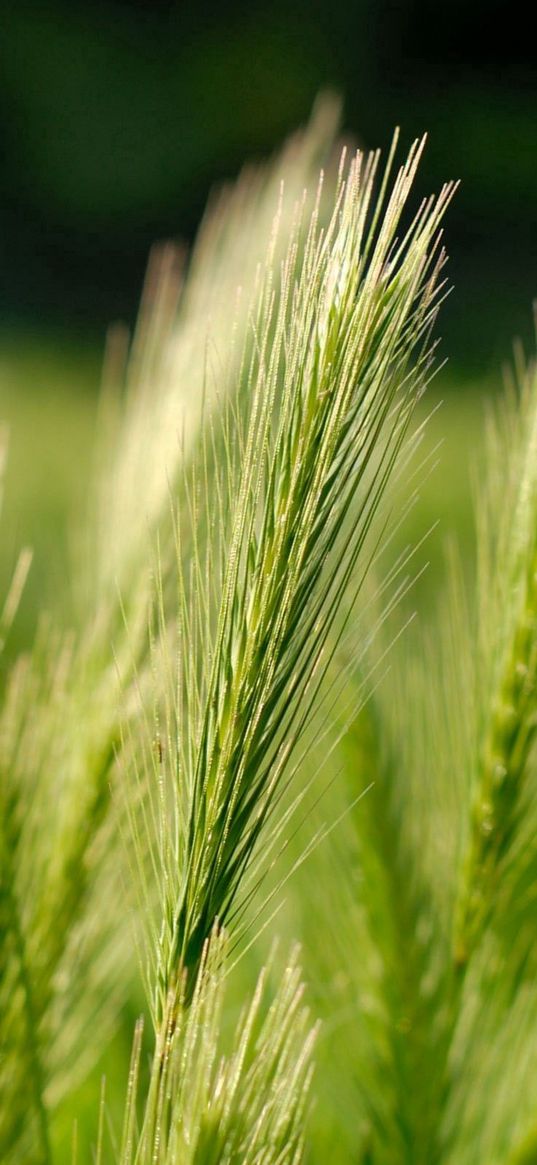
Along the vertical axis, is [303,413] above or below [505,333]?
below

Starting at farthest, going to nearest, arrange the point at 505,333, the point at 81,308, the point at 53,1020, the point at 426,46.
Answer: the point at 426,46 → the point at 81,308 → the point at 505,333 → the point at 53,1020

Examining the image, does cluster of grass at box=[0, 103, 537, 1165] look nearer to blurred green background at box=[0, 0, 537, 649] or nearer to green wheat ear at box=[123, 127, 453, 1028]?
green wheat ear at box=[123, 127, 453, 1028]

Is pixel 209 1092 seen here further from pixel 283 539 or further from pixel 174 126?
pixel 174 126

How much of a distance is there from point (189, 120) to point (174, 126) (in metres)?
0.03

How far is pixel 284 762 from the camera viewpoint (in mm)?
277

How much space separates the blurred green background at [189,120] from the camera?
2.74m

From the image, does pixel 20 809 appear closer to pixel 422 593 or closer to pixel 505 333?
pixel 422 593

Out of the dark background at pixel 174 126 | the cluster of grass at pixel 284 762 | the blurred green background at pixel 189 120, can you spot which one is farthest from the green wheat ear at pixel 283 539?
the dark background at pixel 174 126

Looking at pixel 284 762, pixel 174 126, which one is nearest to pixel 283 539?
pixel 284 762

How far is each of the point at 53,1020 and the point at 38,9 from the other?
286 centimetres

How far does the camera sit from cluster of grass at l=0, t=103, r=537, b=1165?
273 millimetres

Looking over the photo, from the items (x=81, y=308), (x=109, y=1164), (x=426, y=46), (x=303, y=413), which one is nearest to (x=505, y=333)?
(x=81, y=308)

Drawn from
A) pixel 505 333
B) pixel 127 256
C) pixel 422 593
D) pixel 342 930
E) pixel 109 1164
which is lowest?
pixel 109 1164

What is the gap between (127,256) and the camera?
2.84m
